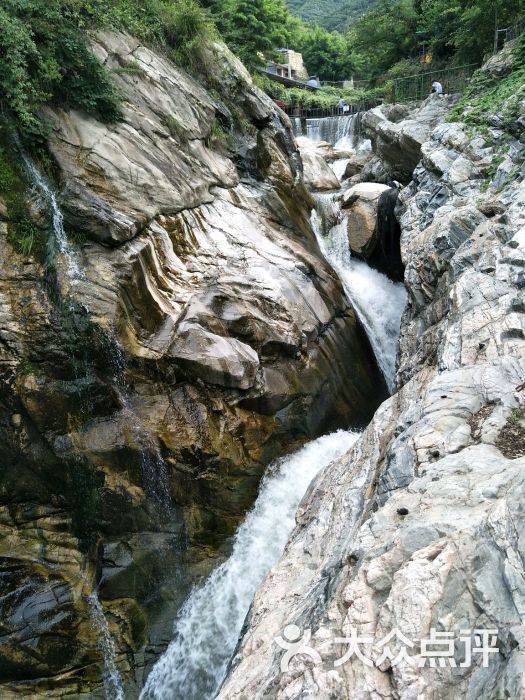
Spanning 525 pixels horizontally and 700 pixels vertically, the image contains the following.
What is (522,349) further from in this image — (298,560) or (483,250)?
(298,560)

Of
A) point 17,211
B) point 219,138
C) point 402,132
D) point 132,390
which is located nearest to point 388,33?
point 402,132

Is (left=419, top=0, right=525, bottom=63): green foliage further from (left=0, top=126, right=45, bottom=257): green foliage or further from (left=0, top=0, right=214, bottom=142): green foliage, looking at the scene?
(left=0, top=126, right=45, bottom=257): green foliage

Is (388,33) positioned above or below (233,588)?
above

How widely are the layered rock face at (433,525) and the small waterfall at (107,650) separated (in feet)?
11.7

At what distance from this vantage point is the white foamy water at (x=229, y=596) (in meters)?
8.05

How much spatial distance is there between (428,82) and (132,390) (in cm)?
2384

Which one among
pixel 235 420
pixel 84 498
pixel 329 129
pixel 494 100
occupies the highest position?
pixel 329 129

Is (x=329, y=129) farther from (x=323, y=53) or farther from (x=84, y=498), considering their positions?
(x=84, y=498)

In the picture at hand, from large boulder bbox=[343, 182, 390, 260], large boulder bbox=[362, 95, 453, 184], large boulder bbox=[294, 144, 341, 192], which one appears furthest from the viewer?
large boulder bbox=[294, 144, 341, 192]

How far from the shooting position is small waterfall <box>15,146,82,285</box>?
9.14m

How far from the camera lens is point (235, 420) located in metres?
10.0

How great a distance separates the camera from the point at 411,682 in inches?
123

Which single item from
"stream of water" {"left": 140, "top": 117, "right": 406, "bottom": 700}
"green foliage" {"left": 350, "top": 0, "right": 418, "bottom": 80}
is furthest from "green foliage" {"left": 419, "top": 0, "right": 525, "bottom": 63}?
"stream of water" {"left": 140, "top": 117, "right": 406, "bottom": 700}

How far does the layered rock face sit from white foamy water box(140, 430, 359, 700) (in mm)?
1266
